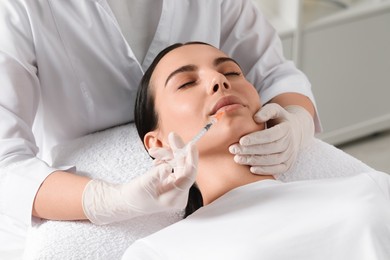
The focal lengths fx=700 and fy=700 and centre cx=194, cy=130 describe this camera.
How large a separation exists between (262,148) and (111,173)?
366mm

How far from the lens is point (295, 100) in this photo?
1883mm

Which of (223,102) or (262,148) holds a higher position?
(223,102)

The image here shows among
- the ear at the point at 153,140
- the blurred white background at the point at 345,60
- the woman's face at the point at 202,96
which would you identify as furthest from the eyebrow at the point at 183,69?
the blurred white background at the point at 345,60

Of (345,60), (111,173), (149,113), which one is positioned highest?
(149,113)

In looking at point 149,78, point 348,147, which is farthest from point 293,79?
point 348,147

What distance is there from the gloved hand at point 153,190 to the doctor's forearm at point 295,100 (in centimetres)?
54

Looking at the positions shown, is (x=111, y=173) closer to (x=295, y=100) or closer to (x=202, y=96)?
(x=202, y=96)

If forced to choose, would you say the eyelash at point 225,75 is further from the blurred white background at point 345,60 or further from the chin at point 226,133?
the blurred white background at point 345,60

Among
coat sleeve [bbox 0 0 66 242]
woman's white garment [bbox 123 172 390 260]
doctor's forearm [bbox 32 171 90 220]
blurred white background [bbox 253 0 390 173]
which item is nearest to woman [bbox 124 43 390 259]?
woman's white garment [bbox 123 172 390 260]

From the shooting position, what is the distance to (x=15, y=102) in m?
1.59

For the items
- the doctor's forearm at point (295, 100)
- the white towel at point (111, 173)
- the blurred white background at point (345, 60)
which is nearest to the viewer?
the white towel at point (111, 173)

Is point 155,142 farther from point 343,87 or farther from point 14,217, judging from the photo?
point 343,87

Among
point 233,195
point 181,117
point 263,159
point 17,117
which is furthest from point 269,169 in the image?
point 17,117

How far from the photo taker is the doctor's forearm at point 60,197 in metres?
1.49
